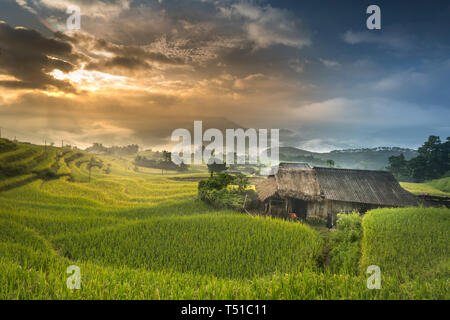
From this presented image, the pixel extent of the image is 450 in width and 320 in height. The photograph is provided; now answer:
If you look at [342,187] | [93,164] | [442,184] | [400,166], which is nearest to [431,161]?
[442,184]

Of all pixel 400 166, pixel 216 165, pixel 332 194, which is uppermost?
pixel 216 165

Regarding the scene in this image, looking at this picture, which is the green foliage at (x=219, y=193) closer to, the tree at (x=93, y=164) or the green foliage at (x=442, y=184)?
the tree at (x=93, y=164)

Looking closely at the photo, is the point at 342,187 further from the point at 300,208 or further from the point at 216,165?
the point at 216,165

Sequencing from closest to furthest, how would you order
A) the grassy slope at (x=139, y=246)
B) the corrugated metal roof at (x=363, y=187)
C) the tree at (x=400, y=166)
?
1. the grassy slope at (x=139, y=246)
2. the corrugated metal roof at (x=363, y=187)
3. the tree at (x=400, y=166)

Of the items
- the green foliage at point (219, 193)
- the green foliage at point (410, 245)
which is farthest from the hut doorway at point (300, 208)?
the green foliage at point (410, 245)

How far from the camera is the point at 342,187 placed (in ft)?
40.1

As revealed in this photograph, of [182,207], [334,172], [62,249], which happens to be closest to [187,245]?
[182,207]

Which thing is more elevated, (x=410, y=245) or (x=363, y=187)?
(x=363, y=187)

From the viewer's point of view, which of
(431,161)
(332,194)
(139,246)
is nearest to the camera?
(139,246)

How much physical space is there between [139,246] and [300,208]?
10618mm

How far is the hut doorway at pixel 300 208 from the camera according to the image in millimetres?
12359
